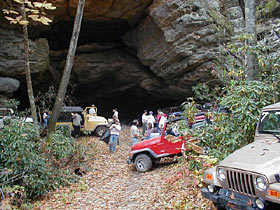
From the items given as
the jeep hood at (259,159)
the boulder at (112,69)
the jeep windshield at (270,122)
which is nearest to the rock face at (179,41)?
the boulder at (112,69)

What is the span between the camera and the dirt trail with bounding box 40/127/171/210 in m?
5.59

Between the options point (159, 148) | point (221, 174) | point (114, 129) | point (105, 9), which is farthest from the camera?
point (105, 9)

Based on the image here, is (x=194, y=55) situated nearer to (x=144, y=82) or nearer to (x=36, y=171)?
(x=144, y=82)

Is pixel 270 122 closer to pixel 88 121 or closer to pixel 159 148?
pixel 159 148

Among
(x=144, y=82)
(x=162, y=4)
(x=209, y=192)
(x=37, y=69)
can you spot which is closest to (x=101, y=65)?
(x=144, y=82)

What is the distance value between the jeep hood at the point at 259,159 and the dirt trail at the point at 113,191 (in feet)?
7.18

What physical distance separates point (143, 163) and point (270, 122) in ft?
13.4

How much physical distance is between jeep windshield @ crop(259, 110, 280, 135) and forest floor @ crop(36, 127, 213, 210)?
5.51 feet

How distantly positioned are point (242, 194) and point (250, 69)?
413cm

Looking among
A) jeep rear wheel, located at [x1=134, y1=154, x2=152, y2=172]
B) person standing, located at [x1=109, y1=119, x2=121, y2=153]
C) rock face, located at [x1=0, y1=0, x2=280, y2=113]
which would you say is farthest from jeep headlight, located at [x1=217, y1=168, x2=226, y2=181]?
rock face, located at [x1=0, y1=0, x2=280, y2=113]

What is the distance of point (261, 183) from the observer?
3.01 m

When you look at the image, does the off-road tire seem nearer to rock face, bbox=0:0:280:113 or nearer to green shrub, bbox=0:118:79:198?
rock face, bbox=0:0:280:113

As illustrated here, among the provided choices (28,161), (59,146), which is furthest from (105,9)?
(28,161)

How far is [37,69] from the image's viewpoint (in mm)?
14211
